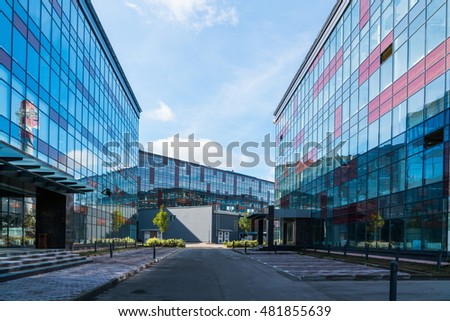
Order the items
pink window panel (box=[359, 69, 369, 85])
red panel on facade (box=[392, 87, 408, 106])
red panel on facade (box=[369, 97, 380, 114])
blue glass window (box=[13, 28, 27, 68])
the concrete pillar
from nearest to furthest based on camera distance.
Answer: blue glass window (box=[13, 28, 27, 68]) < red panel on facade (box=[392, 87, 408, 106]) < red panel on facade (box=[369, 97, 380, 114]) < pink window panel (box=[359, 69, 369, 85]) < the concrete pillar

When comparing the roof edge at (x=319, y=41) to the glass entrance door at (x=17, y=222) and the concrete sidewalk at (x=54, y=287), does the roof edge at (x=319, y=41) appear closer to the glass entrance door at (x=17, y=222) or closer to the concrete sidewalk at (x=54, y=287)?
the glass entrance door at (x=17, y=222)

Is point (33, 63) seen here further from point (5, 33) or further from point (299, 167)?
point (299, 167)

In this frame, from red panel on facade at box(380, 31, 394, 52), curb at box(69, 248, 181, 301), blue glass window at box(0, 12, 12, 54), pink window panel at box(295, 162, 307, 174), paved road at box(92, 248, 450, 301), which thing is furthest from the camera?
pink window panel at box(295, 162, 307, 174)

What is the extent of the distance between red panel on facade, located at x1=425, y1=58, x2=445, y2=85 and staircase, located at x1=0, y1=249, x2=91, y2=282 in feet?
70.8

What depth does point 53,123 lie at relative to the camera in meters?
31.7

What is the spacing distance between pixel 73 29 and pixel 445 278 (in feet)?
101

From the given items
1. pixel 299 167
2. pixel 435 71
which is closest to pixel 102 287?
pixel 435 71

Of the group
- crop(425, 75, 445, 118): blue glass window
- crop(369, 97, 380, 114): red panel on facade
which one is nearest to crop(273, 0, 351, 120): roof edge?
crop(369, 97, 380, 114): red panel on facade

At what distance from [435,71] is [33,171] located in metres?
21.6

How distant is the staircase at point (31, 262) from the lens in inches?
672

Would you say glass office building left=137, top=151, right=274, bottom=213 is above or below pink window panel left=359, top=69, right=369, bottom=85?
below

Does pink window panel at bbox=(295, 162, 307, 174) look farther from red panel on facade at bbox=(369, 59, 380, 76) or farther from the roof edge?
red panel on facade at bbox=(369, 59, 380, 76)

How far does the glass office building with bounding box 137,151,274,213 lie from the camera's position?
117312 mm

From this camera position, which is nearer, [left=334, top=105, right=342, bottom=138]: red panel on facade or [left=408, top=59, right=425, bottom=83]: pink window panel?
[left=408, top=59, right=425, bottom=83]: pink window panel
